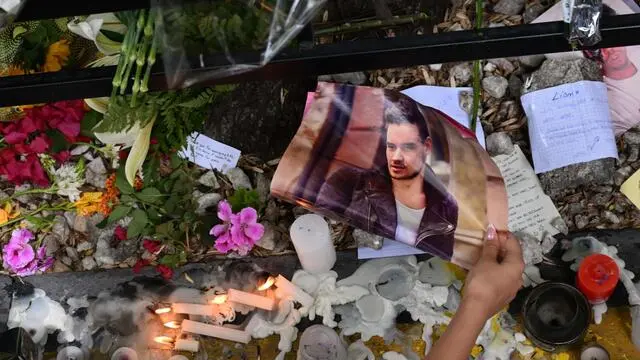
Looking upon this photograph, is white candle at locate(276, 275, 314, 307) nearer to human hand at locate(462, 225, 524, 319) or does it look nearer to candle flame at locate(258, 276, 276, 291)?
candle flame at locate(258, 276, 276, 291)

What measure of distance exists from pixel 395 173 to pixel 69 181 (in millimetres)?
813

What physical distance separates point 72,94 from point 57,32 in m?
0.65

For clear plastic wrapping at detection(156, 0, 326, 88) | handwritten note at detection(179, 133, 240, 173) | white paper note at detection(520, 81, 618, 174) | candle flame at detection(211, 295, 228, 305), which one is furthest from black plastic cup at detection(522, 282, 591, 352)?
clear plastic wrapping at detection(156, 0, 326, 88)

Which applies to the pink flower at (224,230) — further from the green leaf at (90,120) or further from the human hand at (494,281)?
the human hand at (494,281)

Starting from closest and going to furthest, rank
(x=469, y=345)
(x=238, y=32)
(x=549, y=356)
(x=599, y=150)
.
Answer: (x=238, y=32)
(x=469, y=345)
(x=549, y=356)
(x=599, y=150)

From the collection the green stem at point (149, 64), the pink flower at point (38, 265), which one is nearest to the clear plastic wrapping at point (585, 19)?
the green stem at point (149, 64)

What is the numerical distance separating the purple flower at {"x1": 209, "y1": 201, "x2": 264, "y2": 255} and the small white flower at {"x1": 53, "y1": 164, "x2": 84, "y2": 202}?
0.39 m

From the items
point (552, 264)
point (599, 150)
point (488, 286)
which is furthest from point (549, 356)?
point (599, 150)

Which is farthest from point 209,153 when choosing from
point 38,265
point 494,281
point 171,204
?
point 494,281

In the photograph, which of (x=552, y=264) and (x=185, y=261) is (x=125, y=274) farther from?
(x=552, y=264)

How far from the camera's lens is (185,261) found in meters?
1.61

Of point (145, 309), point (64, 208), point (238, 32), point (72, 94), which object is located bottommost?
point (145, 309)

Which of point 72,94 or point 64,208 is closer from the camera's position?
point 72,94

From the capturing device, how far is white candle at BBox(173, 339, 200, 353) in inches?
59.6
